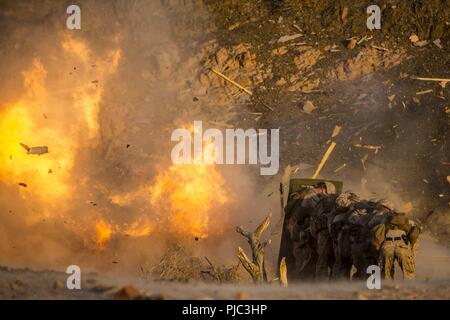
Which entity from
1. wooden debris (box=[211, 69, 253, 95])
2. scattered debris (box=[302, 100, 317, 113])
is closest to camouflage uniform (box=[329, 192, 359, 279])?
scattered debris (box=[302, 100, 317, 113])

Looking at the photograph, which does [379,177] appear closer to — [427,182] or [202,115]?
[427,182]

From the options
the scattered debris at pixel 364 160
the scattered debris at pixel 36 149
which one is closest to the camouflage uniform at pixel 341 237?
the scattered debris at pixel 364 160

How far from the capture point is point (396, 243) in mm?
16688

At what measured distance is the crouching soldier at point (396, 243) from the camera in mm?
16594

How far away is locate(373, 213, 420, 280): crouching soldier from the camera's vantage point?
16.6 metres

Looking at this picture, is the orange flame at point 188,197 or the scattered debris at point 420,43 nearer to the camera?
the orange flame at point 188,197

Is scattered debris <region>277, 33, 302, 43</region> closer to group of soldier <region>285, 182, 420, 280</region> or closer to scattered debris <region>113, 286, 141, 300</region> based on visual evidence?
group of soldier <region>285, 182, 420, 280</region>

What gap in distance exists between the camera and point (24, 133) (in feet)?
84.9

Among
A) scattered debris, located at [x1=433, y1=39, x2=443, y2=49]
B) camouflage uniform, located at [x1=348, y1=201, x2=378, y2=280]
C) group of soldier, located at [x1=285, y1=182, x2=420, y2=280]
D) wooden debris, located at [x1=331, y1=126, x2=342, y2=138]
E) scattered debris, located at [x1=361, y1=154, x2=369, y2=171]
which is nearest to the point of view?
group of soldier, located at [x1=285, y1=182, x2=420, y2=280]

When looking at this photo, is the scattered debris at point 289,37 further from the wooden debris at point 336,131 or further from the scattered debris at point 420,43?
the scattered debris at point 420,43

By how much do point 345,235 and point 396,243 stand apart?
1.91m

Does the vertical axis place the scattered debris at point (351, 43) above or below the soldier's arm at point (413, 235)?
above

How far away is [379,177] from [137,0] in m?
9.77

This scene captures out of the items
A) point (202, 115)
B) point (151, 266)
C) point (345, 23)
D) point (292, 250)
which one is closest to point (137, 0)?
point (202, 115)
